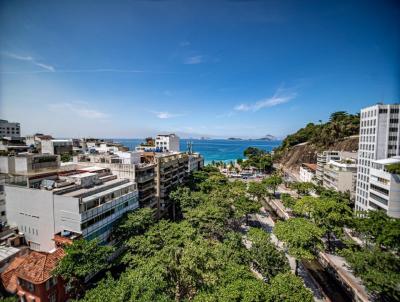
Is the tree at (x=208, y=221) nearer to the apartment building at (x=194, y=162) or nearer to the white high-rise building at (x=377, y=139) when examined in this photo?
the white high-rise building at (x=377, y=139)

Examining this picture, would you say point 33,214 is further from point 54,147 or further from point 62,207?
point 54,147

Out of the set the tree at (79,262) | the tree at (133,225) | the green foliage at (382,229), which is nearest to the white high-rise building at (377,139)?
the green foliage at (382,229)

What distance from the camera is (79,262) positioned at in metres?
15.9

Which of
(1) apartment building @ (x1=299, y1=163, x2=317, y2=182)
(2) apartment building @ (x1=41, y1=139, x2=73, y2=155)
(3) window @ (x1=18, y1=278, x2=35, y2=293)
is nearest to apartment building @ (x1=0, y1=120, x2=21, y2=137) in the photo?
(2) apartment building @ (x1=41, y1=139, x2=73, y2=155)

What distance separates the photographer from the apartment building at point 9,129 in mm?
82250

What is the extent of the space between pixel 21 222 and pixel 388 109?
53.2 metres

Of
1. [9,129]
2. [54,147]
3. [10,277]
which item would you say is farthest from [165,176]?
[9,129]

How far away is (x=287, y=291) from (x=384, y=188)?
24591 millimetres

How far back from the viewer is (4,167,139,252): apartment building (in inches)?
777

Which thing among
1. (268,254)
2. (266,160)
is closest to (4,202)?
(268,254)

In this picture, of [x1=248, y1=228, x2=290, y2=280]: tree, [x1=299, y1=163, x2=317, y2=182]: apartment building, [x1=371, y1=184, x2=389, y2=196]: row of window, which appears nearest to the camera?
[x1=248, y1=228, x2=290, y2=280]: tree

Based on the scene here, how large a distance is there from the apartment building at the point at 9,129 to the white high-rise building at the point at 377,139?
Answer: 120 m

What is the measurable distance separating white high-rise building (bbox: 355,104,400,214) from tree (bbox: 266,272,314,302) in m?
25.0

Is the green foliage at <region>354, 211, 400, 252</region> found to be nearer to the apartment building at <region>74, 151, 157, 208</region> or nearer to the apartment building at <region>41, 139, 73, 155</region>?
the apartment building at <region>74, 151, 157, 208</region>
